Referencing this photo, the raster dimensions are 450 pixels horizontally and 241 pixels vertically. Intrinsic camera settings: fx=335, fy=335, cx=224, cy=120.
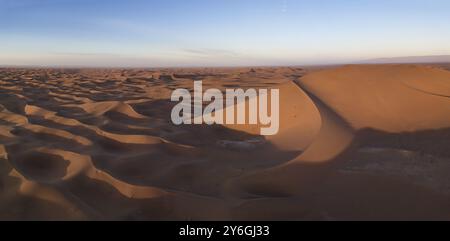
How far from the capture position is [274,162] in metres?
3.04

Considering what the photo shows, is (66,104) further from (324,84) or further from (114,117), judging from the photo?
(324,84)

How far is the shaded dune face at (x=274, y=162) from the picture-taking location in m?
2.23

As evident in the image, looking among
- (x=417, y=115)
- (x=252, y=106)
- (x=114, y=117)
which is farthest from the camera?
(x=114, y=117)

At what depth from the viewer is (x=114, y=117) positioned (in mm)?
5004

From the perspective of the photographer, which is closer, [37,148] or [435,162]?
[435,162]

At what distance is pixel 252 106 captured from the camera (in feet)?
15.2

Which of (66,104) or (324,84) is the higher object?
(324,84)

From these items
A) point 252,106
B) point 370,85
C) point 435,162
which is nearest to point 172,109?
point 252,106

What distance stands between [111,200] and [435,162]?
2.43 metres

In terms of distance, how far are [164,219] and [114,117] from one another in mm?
3144

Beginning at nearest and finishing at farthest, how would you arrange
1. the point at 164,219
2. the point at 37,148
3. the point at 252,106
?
the point at 164,219 < the point at 37,148 < the point at 252,106

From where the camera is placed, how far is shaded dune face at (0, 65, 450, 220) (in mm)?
2229

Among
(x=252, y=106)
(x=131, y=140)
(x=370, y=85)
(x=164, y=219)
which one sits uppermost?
(x=370, y=85)

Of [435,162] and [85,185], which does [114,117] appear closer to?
[85,185]
